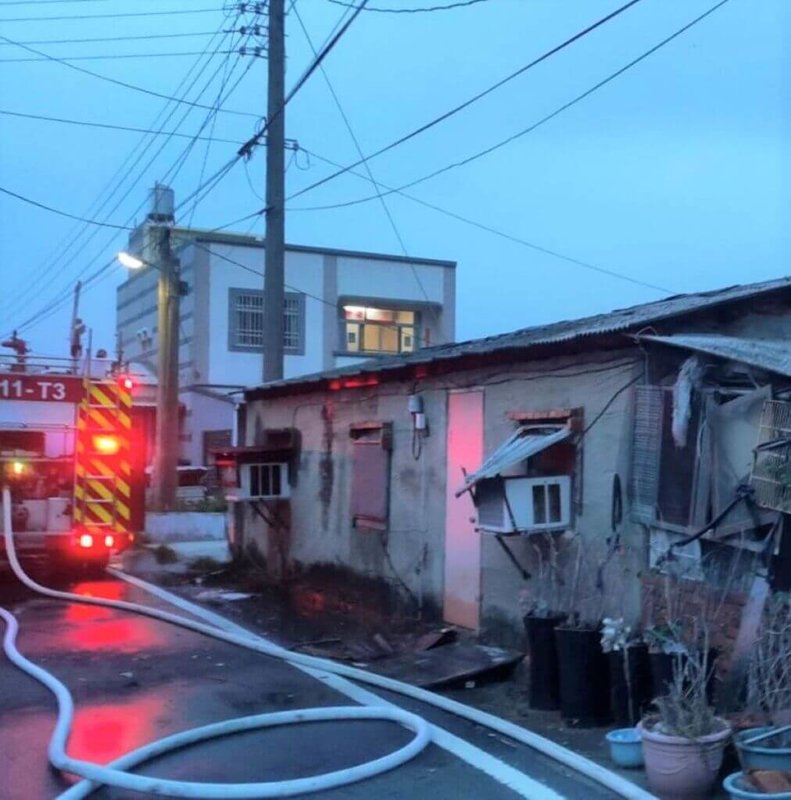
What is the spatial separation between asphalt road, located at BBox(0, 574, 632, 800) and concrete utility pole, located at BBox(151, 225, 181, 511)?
11.4 meters

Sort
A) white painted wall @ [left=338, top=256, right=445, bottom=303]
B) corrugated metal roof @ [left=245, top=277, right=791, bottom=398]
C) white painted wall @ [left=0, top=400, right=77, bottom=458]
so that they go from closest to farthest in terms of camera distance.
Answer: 1. corrugated metal roof @ [left=245, top=277, right=791, bottom=398]
2. white painted wall @ [left=0, top=400, right=77, bottom=458]
3. white painted wall @ [left=338, top=256, right=445, bottom=303]

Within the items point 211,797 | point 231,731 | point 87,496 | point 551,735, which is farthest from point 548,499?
point 87,496

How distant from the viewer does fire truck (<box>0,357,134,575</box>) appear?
14.3 meters

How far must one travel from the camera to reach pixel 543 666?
800 cm

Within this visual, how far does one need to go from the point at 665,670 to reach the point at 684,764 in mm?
1018

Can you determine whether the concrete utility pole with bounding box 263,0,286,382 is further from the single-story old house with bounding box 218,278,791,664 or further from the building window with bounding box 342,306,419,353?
the building window with bounding box 342,306,419,353

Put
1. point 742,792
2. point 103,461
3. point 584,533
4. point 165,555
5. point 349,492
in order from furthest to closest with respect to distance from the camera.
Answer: point 165,555 → point 103,461 → point 349,492 → point 584,533 → point 742,792

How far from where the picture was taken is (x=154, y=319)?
1490 inches

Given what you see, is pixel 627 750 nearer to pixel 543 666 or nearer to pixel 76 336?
pixel 543 666

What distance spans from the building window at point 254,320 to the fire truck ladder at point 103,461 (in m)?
19.7

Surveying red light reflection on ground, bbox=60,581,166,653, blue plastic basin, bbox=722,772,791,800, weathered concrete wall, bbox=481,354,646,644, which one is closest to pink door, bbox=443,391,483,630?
weathered concrete wall, bbox=481,354,646,644

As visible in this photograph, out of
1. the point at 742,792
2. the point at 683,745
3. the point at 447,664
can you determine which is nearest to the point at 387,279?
the point at 447,664

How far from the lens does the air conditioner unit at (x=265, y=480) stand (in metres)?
15.4

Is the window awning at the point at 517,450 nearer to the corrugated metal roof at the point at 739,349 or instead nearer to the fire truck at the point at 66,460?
the corrugated metal roof at the point at 739,349
